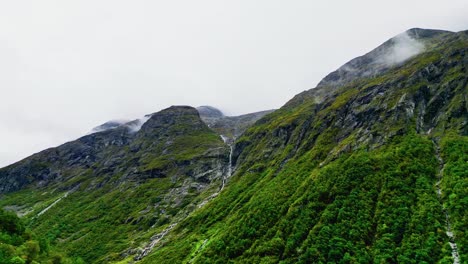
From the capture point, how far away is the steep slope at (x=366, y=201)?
108562 millimetres

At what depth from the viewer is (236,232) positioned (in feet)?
486

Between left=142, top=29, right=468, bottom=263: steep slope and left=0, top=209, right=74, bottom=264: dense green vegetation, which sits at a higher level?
left=0, top=209, right=74, bottom=264: dense green vegetation

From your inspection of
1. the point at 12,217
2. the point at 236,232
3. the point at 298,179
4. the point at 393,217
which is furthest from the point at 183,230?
the point at 393,217

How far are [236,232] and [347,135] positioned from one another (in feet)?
268

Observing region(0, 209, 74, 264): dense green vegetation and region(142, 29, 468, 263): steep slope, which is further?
region(142, 29, 468, 263): steep slope

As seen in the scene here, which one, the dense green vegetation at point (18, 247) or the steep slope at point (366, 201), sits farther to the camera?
the steep slope at point (366, 201)

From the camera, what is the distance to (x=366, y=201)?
129m

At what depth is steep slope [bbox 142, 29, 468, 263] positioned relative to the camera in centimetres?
10856

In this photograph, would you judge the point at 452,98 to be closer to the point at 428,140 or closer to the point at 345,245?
the point at 428,140

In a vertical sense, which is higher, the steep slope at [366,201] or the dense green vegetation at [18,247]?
the dense green vegetation at [18,247]

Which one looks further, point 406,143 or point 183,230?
point 183,230

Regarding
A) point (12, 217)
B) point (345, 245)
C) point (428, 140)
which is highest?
point (12, 217)

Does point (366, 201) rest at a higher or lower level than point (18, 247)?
lower

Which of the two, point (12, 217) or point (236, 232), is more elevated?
point (12, 217)
